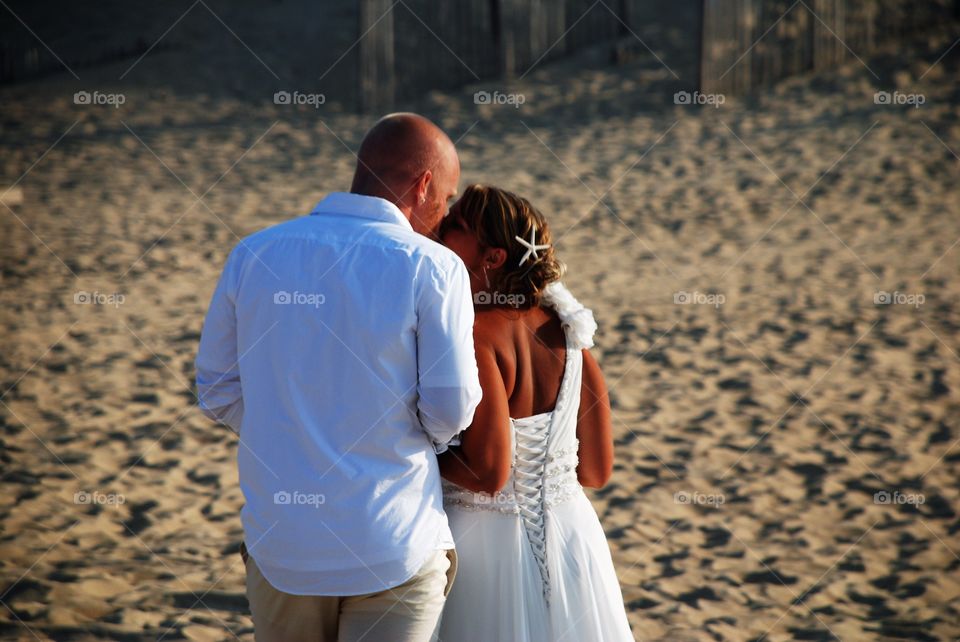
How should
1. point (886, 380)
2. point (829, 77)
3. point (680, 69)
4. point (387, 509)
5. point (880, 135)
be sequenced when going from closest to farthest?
point (387, 509) < point (886, 380) < point (880, 135) < point (829, 77) < point (680, 69)

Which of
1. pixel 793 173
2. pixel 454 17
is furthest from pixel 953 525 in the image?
pixel 454 17

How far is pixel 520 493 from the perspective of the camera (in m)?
2.21

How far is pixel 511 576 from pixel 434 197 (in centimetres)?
83

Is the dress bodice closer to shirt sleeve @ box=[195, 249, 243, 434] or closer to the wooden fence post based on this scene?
shirt sleeve @ box=[195, 249, 243, 434]

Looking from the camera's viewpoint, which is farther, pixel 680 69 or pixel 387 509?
pixel 680 69

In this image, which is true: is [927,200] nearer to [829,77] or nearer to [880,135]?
[880,135]

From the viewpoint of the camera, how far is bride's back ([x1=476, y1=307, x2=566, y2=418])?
6.90ft

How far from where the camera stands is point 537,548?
221 centimetres

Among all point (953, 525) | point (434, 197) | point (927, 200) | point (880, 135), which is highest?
point (880, 135)
